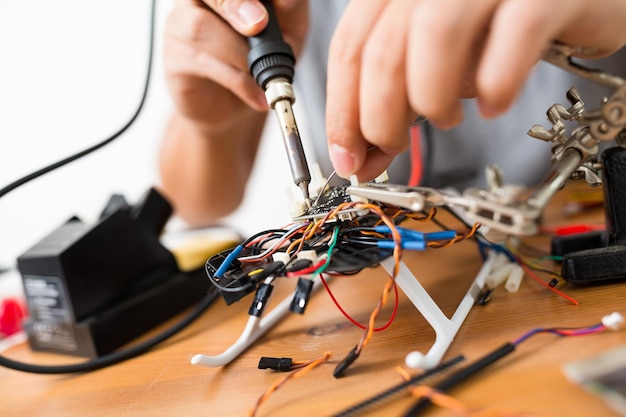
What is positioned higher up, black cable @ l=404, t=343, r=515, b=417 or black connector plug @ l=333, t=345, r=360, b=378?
black cable @ l=404, t=343, r=515, b=417

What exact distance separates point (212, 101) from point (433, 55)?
51 cm

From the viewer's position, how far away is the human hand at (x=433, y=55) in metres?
0.27

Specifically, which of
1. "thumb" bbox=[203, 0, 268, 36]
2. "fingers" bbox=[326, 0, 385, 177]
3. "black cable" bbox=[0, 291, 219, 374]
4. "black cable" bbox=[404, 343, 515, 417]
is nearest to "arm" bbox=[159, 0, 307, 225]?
"thumb" bbox=[203, 0, 268, 36]

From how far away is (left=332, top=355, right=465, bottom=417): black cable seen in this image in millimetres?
276

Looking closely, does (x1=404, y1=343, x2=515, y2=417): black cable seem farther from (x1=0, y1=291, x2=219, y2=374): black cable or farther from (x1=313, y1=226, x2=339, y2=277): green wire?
(x1=0, y1=291, x2=219, y2=374): black cable

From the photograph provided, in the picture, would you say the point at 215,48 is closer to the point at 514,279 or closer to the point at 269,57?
the point at 269,57

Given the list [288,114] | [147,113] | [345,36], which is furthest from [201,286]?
[147,113]

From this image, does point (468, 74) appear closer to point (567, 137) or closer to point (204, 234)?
point (567, 137)

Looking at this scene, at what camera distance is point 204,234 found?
0.83 metres

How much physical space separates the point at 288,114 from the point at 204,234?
0.45 m

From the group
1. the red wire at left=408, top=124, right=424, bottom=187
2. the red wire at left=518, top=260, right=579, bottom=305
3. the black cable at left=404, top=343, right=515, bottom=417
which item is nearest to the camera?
the black cable at left=404, top=343, right=515, bottom=417

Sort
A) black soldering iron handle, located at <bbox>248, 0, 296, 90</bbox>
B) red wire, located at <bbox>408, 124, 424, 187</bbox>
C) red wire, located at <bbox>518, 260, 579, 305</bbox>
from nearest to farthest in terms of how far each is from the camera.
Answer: red wire, located at <bbox>518, 260, 579, 305</bbox> < black soldering iron handle, located at <bbox>248, 0, 296, 90</bbox> < red wire, located at <bbox>408, 124, 424, 187</bbox>

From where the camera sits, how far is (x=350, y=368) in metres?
0.33

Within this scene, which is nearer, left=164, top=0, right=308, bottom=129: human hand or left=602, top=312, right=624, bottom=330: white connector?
left=602, top=312, right=624, bottom=330: white connector
